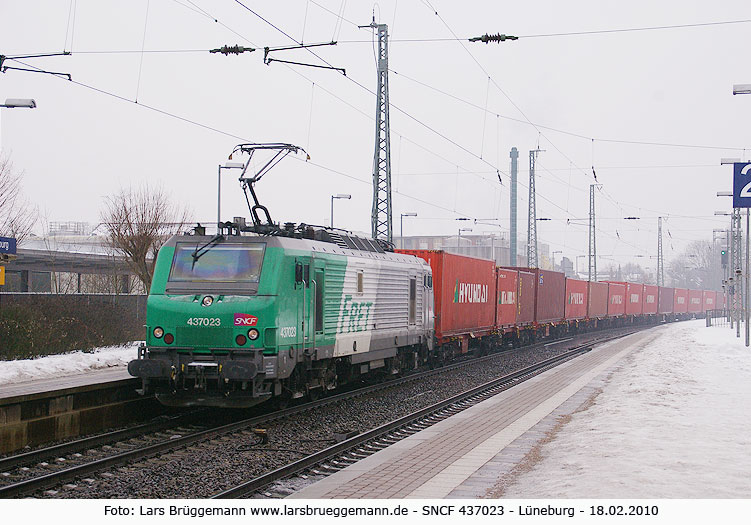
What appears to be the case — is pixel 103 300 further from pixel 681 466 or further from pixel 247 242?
pixel 681 466

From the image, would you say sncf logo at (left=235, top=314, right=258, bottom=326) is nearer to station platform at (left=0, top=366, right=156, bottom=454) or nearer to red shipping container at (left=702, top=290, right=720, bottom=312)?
station platform at (left=0, top=366, right=156, bottom=454)

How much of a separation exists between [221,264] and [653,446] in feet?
22.7

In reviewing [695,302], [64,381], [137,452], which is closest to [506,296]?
[64,381]

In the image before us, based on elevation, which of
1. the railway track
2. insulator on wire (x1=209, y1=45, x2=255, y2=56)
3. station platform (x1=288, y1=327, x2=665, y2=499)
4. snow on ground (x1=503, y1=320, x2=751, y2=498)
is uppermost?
insulator on wire (x1=209, y1=45, x2=255, y2=56)

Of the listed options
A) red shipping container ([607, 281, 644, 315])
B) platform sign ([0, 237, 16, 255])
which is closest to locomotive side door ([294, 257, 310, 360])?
platform sign ([0, 237, 16, 255])

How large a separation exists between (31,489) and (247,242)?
5.71 m

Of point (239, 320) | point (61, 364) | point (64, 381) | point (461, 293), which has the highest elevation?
point (461, 293)

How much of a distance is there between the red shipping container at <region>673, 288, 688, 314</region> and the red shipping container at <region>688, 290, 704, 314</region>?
2.11 meters

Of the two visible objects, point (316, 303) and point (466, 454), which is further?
point (316, 303)

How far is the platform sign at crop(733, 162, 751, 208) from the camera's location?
19.7 meters

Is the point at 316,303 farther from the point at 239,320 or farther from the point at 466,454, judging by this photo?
the point at 466,454

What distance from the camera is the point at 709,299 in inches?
3765

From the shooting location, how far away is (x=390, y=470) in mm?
9430
